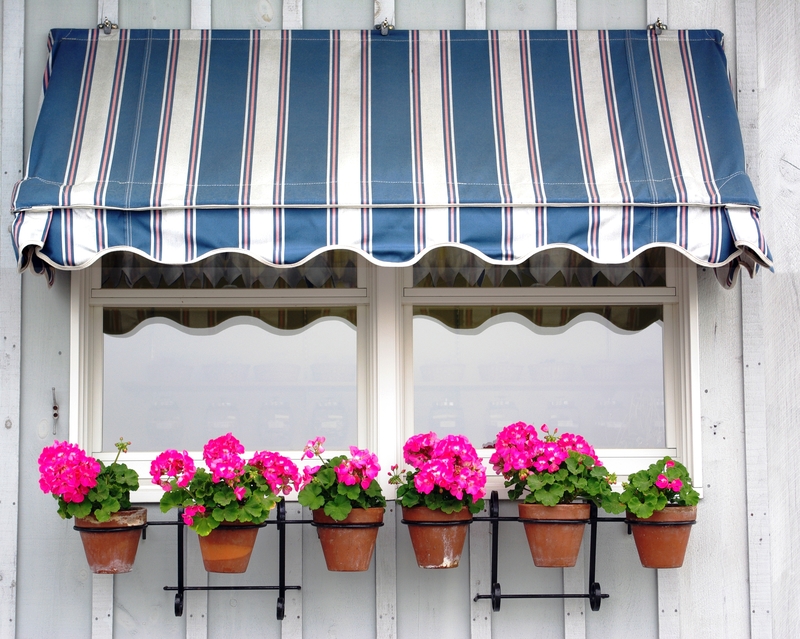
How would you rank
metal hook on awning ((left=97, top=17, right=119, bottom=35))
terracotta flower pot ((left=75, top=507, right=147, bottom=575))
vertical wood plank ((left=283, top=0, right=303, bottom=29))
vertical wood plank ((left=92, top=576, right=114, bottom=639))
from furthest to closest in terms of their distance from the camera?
vertical wood plank ((left=283, top=0, right=303, bottom=29)) < metal hook on awning ((left=97, top=17, right=119, bottom=35)) < vertical wood plank ((left=92, top=576, right=114, bottom=639)) < terracotta flower pot ((left=75, top=507, right=147, bottom=575))

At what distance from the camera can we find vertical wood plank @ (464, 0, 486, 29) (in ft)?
11.3

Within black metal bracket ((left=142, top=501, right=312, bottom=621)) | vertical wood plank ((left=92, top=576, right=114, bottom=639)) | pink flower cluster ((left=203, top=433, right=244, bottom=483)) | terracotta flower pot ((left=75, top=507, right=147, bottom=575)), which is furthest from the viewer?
vertical wood plank ((left=92, top=576, right=114, bottom=639))

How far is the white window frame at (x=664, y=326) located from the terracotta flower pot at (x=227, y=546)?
29.5 inches

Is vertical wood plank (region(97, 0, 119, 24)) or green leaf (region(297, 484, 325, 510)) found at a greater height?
vertical wood plank (region(97, 0, 119, 24))

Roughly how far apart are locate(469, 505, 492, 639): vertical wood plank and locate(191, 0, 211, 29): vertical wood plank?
2.29 m

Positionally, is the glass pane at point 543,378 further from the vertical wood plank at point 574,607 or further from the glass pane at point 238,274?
the vertical wood plank at point 574,607

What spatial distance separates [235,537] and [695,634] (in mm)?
1844

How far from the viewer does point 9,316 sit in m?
3.33

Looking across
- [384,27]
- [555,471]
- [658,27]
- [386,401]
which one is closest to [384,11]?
[384,27]

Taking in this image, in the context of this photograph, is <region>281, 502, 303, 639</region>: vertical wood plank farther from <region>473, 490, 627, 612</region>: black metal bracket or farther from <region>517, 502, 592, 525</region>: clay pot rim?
<region>517, 502, 592, 525</region>: clay pot rim

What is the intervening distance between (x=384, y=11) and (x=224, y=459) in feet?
6.37

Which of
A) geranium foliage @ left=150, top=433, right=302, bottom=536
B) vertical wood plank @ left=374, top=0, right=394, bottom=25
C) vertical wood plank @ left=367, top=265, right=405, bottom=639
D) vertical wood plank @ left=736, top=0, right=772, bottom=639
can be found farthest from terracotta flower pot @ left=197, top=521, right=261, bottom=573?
vertical wood plank @ left=374, top=0, right=394, bottom=25

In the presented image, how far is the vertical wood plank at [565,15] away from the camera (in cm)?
346

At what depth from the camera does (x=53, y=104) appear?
3.17 m
